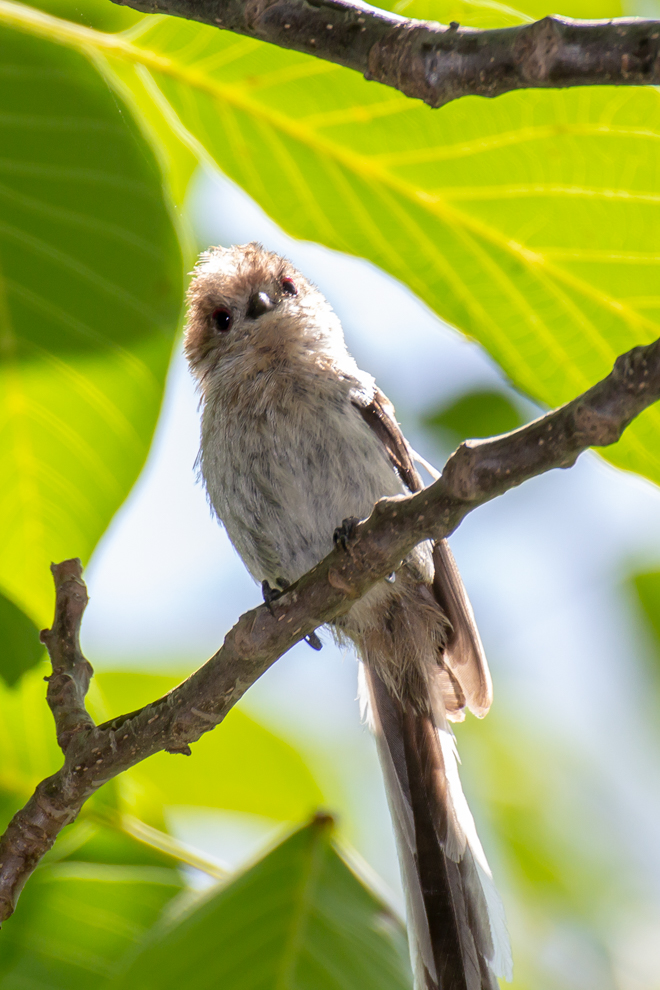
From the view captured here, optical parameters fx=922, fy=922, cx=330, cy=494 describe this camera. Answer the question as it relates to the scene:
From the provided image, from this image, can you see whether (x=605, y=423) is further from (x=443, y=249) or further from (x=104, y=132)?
(x=104, y=132)

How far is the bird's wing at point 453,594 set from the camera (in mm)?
2840

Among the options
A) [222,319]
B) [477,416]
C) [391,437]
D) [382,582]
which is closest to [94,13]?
[222,319]

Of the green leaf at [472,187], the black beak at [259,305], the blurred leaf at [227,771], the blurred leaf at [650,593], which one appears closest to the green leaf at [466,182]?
the green leaf at [472,187]

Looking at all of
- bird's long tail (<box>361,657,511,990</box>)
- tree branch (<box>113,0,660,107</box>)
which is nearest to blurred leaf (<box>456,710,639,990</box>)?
bird's long tail (<box>361,657,511,990</box>)

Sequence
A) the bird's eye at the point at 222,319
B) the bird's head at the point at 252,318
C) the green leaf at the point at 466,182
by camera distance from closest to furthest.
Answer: the green leaf at the point at 466,182 → the bird's head at the point at 252,318 → the bird's eye at the point at 222,319

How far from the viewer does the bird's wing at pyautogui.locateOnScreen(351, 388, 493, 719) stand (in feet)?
9.32

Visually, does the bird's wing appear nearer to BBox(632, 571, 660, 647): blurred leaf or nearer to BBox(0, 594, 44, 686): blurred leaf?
BBox(632, 571, 660, 647): blurred leaf

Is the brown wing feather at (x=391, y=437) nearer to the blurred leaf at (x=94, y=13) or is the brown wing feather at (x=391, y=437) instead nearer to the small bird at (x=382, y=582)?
the small bird at (x=382, y=582)

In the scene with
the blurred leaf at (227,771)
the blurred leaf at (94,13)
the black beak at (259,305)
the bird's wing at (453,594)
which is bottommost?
the blurred leaf at (227,771)

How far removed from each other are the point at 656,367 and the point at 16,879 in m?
1.61

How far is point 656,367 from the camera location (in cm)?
127

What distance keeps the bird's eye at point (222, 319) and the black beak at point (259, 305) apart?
Answer: 0.32 feet

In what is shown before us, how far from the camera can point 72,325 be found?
224 centimetres

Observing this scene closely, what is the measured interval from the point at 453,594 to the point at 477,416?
92 centimetres
